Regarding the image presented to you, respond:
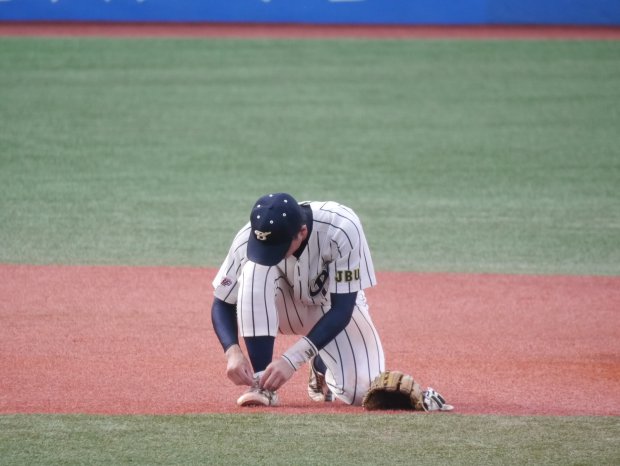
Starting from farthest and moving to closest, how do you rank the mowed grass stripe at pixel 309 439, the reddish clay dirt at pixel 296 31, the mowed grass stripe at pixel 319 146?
the reddish clay dirt at pixel 296 31
the mowed grass stripe at pixel 319 146
the mowed grass stripe at pixel 309 439

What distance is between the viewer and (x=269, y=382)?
4.73m

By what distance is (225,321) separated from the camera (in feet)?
16.3

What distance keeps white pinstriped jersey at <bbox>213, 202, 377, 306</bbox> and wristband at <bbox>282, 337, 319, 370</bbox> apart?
28 centimetres

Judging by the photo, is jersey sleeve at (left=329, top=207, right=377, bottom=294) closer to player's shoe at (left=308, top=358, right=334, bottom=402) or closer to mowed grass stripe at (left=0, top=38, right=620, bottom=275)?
player's shoe at (left=308, top=358, right=334, bottom=402)

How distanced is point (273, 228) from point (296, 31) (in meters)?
13.7

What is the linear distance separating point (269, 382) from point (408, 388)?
0.60 meters

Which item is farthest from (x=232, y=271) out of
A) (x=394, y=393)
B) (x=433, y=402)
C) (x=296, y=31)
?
(x=296, y=31)

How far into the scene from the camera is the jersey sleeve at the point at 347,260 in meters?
4.84

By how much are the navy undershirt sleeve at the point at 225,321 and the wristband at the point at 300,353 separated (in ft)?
0.98

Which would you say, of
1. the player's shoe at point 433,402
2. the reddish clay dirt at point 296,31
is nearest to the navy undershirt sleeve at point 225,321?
the player's shoe at point 433,402

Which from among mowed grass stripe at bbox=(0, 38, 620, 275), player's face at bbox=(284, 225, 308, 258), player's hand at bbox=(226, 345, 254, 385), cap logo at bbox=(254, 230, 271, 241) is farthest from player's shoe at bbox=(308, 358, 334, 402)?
mowed grass stripe at bbox=(0, 38, 620, 275)

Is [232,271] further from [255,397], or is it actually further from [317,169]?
[317,169]

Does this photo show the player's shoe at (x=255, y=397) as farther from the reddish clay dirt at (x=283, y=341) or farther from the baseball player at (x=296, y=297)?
the reddish clay dirt at (x=283, y=341)

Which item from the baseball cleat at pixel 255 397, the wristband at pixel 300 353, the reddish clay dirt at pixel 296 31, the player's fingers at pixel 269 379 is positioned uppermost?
the reddish clay dirt at pixel 296 31
